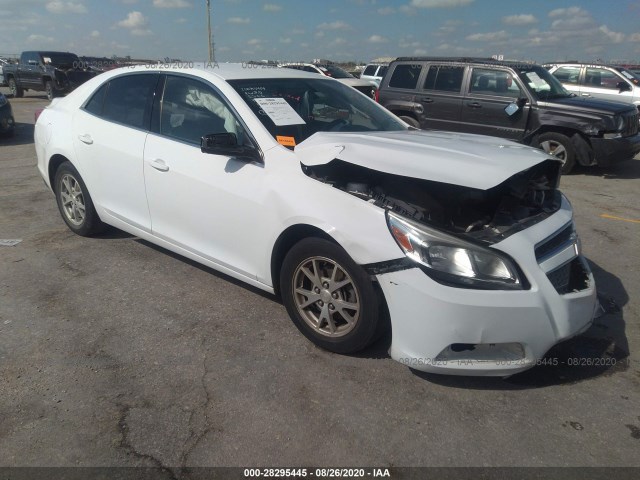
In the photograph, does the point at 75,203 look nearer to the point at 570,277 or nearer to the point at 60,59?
the point at 570,277

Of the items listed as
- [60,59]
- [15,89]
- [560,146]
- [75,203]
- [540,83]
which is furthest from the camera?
[15,89]

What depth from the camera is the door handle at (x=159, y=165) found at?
387cm

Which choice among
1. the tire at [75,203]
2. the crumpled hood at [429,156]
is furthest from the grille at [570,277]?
the tire at [75,203]

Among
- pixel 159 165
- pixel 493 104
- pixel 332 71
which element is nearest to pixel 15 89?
pixel 332 71

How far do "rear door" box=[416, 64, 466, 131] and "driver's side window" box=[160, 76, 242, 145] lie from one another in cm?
650

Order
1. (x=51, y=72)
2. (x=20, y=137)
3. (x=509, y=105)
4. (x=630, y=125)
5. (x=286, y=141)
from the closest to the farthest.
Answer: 1. (x=286, y=141)
2. (x=509, y=105)
3. (x=630, y=125)
4. (x=20, y=137)
5. (x=51, y=72)

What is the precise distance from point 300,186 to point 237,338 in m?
1.08

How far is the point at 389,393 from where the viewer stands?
286 cm

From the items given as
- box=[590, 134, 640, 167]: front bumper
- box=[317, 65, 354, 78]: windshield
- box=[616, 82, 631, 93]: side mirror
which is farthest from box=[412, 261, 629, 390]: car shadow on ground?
box=[317, 65, 354, 78]: windshield

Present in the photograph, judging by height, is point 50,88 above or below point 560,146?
above

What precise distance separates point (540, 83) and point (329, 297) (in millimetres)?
7625

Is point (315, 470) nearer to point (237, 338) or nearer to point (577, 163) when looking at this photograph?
point (237, 338)

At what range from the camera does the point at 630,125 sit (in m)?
8.46

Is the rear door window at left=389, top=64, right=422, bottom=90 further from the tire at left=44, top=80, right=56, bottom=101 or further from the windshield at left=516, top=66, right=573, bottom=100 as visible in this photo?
the tire at left=44, top=80, right=56, bottom=101
